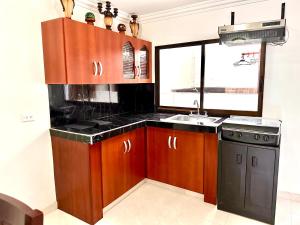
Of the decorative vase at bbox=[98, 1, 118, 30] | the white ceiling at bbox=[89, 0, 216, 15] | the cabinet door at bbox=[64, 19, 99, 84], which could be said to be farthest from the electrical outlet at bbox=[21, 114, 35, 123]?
the white ceiling at bbox=[89, 0, 216, 15]

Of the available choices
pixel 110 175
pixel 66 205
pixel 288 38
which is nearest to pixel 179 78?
pixel 288 38

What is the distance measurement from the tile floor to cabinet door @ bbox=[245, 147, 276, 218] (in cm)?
16

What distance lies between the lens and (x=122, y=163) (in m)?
2.48

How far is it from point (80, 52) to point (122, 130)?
919 mm

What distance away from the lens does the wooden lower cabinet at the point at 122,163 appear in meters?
2.26

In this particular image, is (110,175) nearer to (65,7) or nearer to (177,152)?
(177,152)

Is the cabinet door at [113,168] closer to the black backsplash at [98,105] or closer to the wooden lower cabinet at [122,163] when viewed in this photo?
the wooden lower cabinet at [122,163]

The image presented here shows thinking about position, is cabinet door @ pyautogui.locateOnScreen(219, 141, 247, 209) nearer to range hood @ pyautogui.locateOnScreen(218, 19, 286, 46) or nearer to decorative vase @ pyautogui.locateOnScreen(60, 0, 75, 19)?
range hood @ pyautogui.locateOnScreen(218, 19, 286, 46)

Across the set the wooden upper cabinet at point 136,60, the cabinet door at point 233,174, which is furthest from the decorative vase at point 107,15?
the cabinet door at point 233,174

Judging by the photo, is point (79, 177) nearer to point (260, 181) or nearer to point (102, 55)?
point (102, 55)

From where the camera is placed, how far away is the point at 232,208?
7.52ft

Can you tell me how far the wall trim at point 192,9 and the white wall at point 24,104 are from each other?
139 cm

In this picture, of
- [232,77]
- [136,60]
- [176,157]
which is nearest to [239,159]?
[176,157]

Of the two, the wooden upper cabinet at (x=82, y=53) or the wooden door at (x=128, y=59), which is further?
the wooden door at (x=128, y=59)
